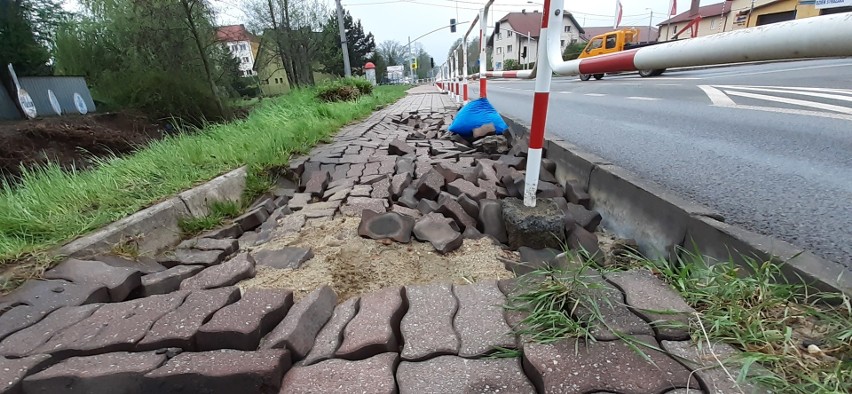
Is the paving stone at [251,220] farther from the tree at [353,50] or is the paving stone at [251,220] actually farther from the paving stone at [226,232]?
the tree at [353,50]

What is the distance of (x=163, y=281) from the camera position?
1.61 m

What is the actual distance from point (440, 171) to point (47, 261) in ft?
7.22

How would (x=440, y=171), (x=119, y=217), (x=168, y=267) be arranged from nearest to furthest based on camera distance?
(x=168, y=267) < (x=119, y=217) < (x=440, y=171)

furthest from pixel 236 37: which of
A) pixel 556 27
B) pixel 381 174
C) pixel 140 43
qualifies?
pixel 556 27

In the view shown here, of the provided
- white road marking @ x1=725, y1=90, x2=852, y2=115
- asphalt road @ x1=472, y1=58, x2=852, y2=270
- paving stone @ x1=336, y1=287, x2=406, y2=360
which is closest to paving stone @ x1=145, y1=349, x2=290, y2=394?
paving stone @ x1=336, y1=287, x2=406, y2=360

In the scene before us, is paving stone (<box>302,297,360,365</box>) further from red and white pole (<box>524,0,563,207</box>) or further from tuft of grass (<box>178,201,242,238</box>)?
tuft of grass (<box>178,201,242,238</box>)

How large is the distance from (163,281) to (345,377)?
43.5 inches

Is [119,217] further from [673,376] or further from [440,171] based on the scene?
[673,376]

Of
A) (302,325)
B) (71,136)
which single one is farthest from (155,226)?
(71,136)

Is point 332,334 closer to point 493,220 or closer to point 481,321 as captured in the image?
point 481,321

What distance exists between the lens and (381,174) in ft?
10.1

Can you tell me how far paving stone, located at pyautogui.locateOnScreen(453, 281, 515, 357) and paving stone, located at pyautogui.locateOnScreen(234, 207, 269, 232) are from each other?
158 cm

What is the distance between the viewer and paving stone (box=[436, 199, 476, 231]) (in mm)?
2165

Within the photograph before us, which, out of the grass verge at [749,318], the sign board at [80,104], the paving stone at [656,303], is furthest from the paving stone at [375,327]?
the sign board at [80,104]
